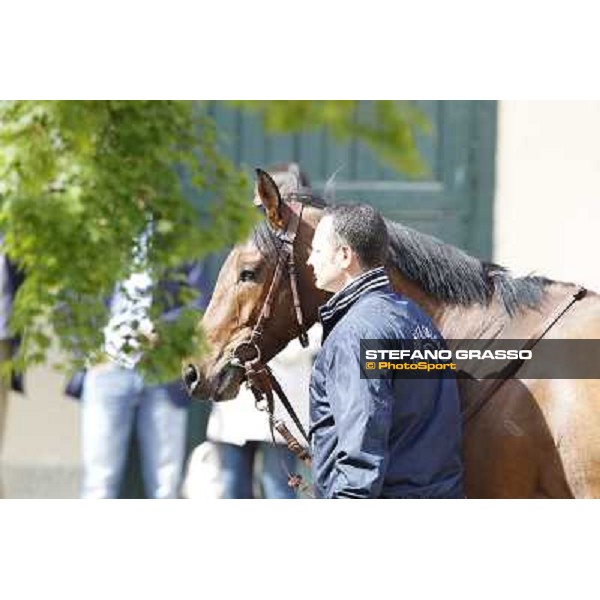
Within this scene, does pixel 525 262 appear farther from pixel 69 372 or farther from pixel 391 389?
pixel 69 372

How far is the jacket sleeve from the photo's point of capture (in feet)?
19.9

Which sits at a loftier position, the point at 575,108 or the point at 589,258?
the point at 575,108

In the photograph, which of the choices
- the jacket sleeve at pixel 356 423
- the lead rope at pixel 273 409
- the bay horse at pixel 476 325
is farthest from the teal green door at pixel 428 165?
the jacket sleeve at pixel 356 423

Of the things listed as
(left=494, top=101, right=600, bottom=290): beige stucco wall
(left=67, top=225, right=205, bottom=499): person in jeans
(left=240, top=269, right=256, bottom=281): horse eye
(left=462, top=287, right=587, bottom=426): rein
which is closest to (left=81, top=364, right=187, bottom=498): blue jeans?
(left=67, top=225, right=205, bottom=499): person in jeans

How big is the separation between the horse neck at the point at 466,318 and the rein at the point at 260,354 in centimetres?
45

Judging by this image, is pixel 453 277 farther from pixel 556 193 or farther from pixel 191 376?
pixel 191 376

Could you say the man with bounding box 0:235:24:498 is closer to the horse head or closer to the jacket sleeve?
the horse head

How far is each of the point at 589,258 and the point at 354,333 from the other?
0.87m

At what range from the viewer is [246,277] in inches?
250

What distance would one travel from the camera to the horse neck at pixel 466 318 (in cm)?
635

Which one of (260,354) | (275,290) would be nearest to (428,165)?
(275,290)

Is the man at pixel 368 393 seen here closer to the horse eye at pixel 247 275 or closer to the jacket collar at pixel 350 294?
the jacket collar at pixel 350 294

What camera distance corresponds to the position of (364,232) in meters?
6.30
